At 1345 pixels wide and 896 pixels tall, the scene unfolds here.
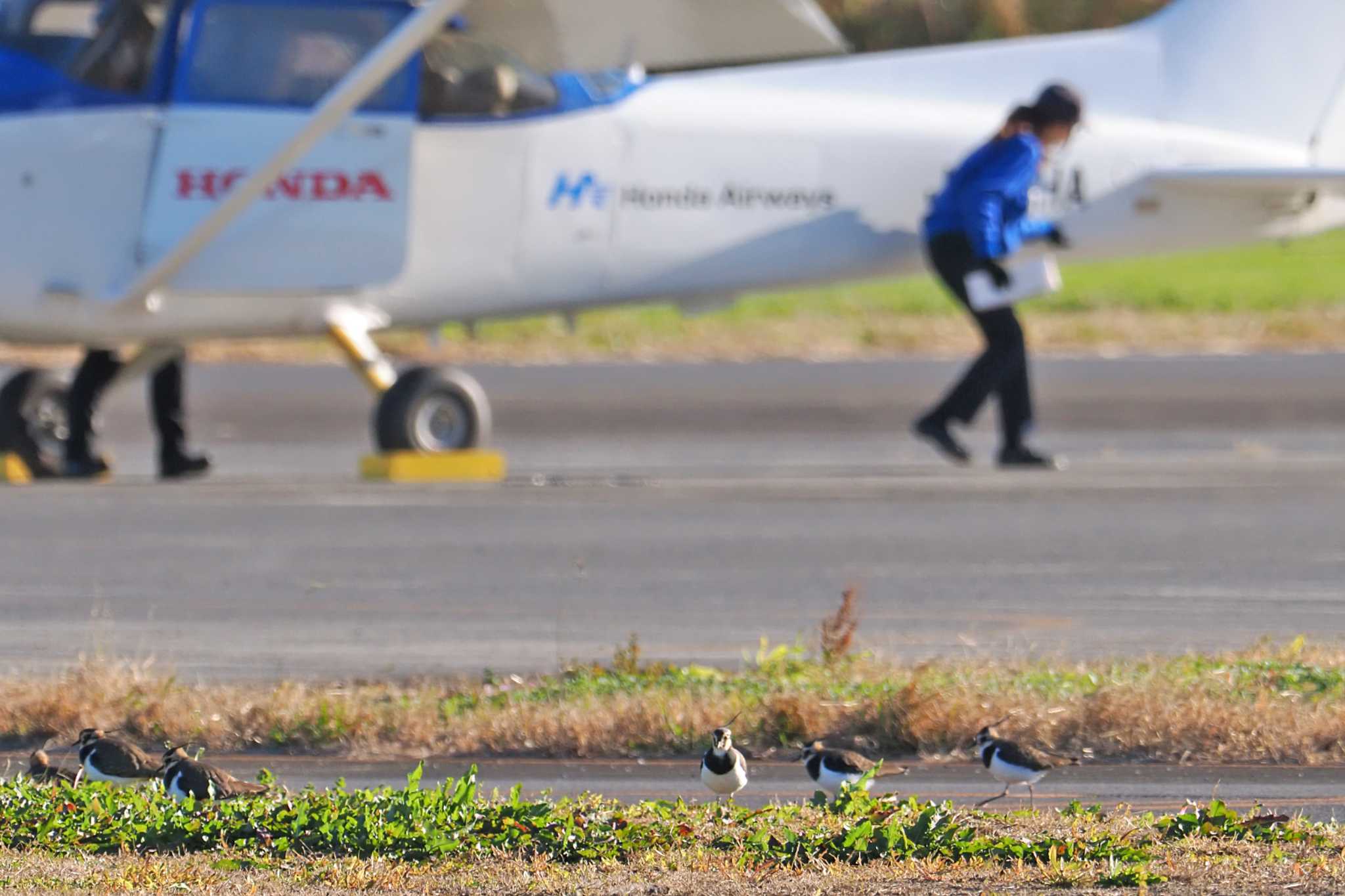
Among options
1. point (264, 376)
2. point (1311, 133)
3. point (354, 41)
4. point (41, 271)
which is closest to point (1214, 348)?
point (1311, 133)

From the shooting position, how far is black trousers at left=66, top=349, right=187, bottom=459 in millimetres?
12602

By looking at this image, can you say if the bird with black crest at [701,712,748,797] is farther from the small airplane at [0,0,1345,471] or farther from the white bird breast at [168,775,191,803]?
the small airplane at [0,0,1345,471]

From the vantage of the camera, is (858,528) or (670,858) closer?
(670,858)

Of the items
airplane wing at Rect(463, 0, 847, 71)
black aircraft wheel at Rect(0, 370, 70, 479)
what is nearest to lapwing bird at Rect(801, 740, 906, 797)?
airplane wing at Rect(463, 0, 847, 71)

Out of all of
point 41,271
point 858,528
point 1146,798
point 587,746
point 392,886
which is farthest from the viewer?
point 41,271

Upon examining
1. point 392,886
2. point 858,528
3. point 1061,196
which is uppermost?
point 1061,196

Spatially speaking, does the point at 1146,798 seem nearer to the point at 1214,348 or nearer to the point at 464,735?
the point at 464,735

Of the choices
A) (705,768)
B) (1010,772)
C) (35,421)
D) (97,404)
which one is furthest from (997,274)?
(705,768)

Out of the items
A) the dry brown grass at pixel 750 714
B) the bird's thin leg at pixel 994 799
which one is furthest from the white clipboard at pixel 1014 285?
the bird's thin leg at pixel 994 799

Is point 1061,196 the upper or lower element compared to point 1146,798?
upper

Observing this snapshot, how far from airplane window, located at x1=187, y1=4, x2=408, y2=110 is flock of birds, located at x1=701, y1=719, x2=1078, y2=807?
725cm

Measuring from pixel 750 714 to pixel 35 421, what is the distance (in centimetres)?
745

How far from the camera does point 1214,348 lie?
714 inches

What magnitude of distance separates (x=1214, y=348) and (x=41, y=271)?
31.7 feet
